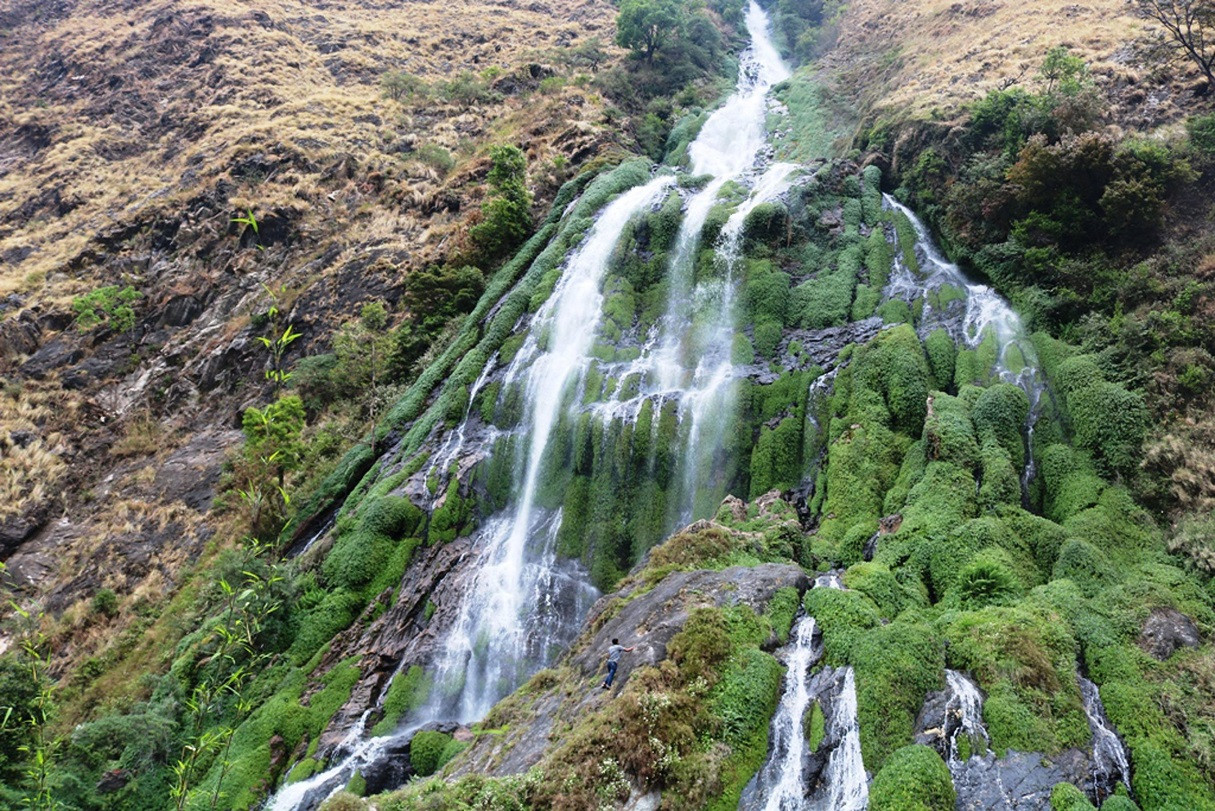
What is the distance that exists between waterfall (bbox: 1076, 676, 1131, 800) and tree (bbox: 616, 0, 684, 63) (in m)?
57.0

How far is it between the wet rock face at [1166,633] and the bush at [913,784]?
16.7ft

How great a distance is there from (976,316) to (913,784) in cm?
1697

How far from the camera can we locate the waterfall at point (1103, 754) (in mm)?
9469

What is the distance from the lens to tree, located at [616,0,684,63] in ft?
176

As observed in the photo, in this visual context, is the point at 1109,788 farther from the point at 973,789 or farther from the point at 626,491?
the point at 626,491

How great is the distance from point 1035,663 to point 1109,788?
6.26 ft

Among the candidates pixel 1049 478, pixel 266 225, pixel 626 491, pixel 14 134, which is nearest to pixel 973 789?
pixel 1049 478

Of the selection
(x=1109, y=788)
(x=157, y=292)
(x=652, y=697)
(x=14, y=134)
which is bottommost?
(x=1109, y=788)

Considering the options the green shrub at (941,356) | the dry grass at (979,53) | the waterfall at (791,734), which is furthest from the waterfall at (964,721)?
the dry grass at (979,53)

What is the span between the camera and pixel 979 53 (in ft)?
122

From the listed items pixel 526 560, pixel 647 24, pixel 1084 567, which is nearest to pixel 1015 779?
pixel 1084 567

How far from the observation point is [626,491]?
21859 mm

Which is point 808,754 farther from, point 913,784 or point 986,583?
point 986,583

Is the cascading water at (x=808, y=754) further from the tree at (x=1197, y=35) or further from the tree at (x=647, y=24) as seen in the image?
the tree at (x=647, y=24)
